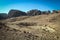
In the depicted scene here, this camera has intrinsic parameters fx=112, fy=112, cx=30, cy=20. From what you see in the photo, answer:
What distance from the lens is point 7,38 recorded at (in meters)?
13.4

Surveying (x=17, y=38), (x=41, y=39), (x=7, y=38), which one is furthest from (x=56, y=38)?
(x=7, y=38)

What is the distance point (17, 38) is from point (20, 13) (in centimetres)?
5184

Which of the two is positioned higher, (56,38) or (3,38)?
(3,38)

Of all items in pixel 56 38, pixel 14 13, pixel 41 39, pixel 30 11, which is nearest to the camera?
pixel 41 39

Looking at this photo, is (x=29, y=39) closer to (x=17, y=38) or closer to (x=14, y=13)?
(x=17, y=38)

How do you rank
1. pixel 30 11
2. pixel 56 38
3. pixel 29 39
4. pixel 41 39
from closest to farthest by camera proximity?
1. pixel 29 39
2. pixel 41 39
3. pixel 56 38
4. pixel 30 11

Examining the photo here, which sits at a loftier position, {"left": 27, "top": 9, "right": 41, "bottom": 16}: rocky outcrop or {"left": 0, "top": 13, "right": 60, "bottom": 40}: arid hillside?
{"left": 27, "top": 9, "right": 41, "bottom": 16}: rocky outcrop

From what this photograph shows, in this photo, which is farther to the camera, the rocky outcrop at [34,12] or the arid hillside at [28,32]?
the rocky outcrop at [34,12]

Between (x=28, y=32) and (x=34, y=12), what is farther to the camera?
(x=34, y=12)

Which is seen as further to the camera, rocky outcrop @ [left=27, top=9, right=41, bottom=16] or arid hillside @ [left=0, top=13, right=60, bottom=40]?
rocky outcrop @ [left=27, top=9, right=41, bottom=16]

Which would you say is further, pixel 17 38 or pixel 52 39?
pixel 52 39

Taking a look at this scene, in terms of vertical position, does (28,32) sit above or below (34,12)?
below

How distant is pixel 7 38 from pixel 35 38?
3774 millimetres

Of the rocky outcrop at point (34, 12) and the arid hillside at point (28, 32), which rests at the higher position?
the rocky outcrop at point (34, 12)
